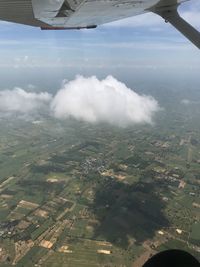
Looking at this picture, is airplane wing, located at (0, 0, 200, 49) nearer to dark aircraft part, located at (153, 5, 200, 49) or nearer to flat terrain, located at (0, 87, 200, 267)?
dark aircraft part, located at (153, 5, 200, 49)

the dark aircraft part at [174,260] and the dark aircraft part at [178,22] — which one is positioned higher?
the dark aircraft part at [178,22]

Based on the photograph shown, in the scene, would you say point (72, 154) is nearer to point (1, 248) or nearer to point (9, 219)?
point (9, 219)

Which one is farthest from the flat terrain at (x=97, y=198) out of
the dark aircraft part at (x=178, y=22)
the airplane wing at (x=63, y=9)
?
the airplane wing at (x=63, y=9)

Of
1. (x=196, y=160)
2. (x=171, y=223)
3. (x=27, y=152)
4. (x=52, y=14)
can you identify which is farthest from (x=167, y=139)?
(x=52, y=14)

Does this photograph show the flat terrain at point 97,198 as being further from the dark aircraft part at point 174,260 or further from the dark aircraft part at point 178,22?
the dark aircraft part at point 174,260

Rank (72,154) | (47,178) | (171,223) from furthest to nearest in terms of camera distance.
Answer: (72,154)
(47,178)
(171,223)

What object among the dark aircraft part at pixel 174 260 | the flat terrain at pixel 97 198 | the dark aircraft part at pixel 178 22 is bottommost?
the flat terrain at pixel 97 198
